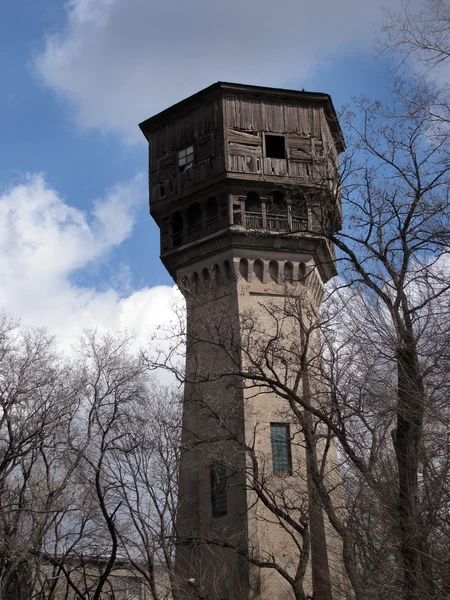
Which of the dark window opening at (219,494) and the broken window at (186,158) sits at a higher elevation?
the broken window at (186,158)

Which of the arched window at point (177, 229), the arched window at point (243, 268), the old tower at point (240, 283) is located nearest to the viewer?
the old tower at point (240, 283)

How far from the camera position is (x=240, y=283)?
25.4m

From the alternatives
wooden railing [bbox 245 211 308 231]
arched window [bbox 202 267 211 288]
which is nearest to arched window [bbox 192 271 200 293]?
arched window [bbox 202 267 211 288]

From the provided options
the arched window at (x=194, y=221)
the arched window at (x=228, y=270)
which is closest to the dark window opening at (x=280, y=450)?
the arched window at (x=228, y=270)

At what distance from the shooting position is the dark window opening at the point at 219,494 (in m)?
23.4

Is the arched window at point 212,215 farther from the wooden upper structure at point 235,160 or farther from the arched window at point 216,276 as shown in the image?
the arched window at point 216,276

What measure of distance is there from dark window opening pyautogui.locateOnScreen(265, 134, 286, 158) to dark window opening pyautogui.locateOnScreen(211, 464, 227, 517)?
34.1 feet

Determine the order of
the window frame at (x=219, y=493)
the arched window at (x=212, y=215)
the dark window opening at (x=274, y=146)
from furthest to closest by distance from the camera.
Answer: the dark window opening at (x=274, y=146)
the arched window at (x=212, y=215)
the window frame at (x=219, y=493)

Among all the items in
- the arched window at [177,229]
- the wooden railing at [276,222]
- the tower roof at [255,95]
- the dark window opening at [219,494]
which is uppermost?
the tower roof at [255,95]

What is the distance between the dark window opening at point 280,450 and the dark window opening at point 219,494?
1486 millimetres

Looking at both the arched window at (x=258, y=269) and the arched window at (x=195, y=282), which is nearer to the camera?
the arched window at (x=258, y=269)

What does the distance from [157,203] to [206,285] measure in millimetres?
3574

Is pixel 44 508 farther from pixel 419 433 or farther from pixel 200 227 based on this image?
pixel 419 433

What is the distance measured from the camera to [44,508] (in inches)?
895
